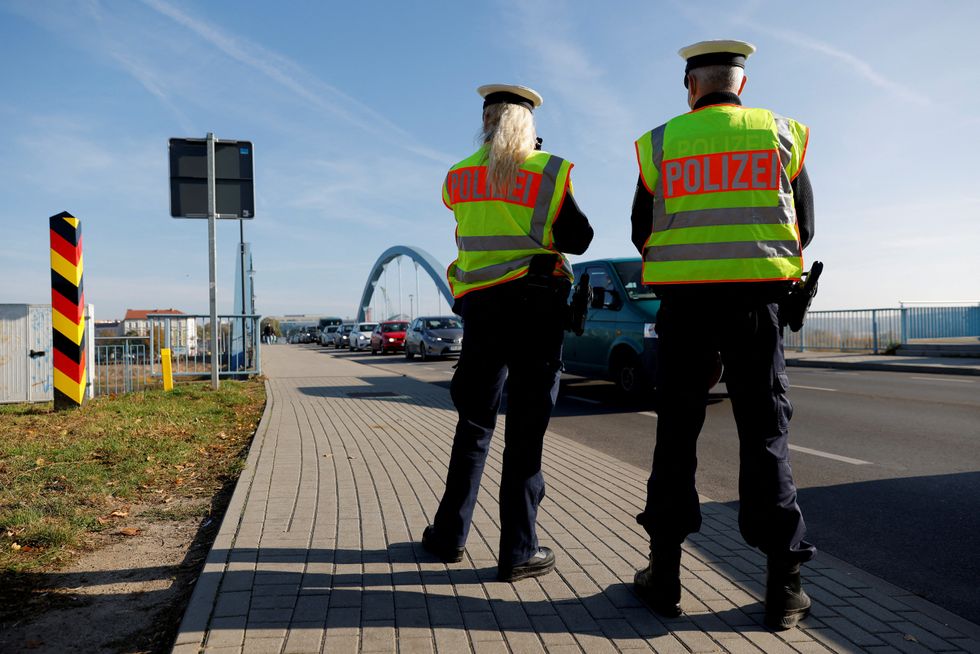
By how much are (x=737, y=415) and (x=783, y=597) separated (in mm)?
628

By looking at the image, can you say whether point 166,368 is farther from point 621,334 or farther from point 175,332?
point 621,334

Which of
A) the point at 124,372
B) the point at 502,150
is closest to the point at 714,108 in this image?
the point at 502,150

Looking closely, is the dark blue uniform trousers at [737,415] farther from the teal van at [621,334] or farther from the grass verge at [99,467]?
the teal van at [621,334]

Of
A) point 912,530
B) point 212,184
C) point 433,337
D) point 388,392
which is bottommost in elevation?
point 912,530

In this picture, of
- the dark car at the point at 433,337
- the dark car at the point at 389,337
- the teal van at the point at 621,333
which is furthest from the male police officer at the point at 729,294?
the dark car at the point at 389,337

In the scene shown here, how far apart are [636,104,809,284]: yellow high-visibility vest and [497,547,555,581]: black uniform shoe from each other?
3.98 feet

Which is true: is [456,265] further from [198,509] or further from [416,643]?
[198,509]

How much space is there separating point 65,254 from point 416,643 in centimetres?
746

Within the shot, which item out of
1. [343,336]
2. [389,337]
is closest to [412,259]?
[343,336]

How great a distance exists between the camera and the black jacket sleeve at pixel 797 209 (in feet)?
8.66

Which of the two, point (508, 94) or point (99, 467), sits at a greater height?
point (508, 94)

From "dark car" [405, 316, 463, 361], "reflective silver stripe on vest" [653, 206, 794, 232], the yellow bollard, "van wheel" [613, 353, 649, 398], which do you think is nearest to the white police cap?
"reflective silver stripe on vest" [653, 206, 794, 232]

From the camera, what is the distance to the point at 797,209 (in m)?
2.66

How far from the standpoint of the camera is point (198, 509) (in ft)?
13.9
